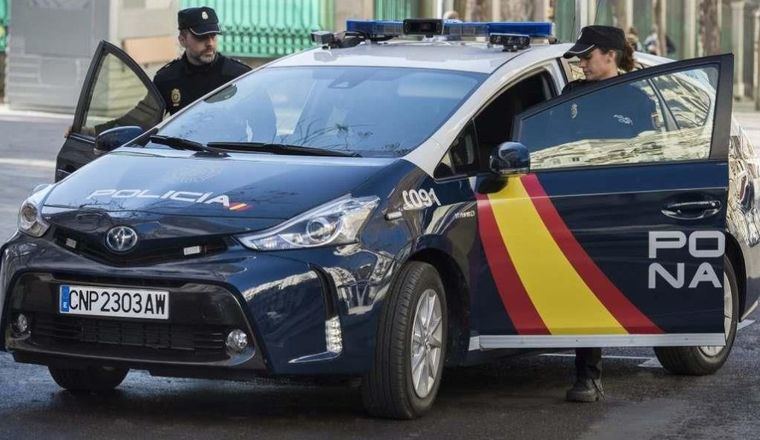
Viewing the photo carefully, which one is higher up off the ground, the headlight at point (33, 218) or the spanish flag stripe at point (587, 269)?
the headlight at point (33, 218)

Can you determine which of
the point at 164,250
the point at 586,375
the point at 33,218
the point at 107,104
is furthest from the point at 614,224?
the point at 107,104

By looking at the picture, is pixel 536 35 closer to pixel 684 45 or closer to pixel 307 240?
pixel 307 240

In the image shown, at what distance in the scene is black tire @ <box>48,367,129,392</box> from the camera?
823 centimetres

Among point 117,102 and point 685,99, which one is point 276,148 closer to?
point 685,99

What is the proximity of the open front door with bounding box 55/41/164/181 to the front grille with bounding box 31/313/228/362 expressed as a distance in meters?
2.68

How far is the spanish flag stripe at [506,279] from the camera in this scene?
804 centimetres

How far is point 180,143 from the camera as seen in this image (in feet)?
27.4

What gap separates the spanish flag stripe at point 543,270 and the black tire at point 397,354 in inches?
21.1

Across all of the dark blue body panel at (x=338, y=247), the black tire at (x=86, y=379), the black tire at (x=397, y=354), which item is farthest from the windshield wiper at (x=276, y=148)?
the black tire at (x=86, y=379)

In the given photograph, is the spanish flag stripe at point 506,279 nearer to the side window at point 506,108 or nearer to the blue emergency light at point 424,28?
the side window at point 506,108

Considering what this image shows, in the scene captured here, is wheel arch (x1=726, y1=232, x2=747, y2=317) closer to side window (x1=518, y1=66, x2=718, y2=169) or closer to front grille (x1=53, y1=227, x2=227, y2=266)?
side window (x1=518, y1=66, x2=718, y2=169)

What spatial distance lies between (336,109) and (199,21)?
2495mm

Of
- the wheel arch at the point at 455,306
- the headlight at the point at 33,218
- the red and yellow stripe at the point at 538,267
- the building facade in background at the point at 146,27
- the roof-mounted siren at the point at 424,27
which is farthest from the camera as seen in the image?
the building facade in background at the point at 146,27

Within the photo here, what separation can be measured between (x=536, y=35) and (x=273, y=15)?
21244mm
